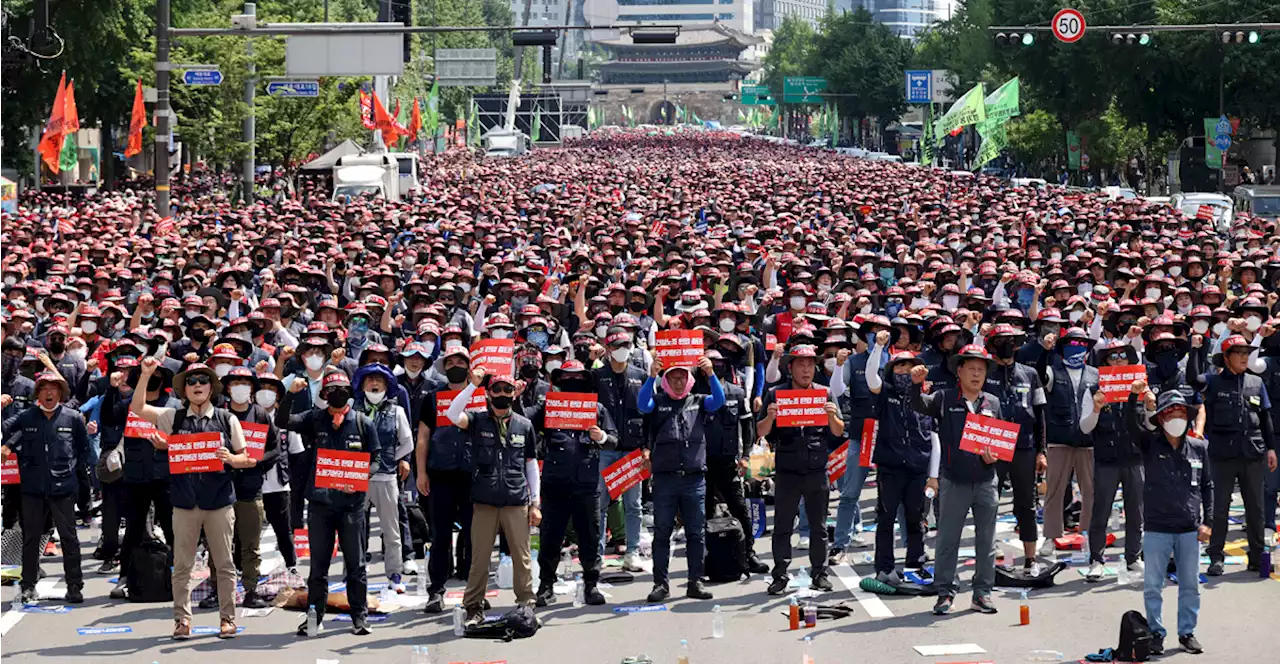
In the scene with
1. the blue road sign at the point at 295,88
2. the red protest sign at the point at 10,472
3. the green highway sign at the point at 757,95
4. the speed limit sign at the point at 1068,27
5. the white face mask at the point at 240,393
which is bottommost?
the red protest sign at the point at 10,472

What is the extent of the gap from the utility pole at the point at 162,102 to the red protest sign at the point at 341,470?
20.3 metres

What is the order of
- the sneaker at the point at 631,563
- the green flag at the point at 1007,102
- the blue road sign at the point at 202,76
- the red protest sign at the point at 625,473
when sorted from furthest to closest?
the green flag at the point at 1007,102 < the blue road sign at the point at 202,76 < the sneaker at the point at 631,563 < the red protest sign at the point at 625,473

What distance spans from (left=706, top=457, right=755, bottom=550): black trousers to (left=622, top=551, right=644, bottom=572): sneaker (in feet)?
2.11

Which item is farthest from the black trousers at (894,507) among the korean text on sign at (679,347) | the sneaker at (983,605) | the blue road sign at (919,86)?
the blue road sign at (919,86)

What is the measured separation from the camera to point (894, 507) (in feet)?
44.5

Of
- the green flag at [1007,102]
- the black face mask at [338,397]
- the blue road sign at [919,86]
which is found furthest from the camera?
the blue road sign at [919,86]

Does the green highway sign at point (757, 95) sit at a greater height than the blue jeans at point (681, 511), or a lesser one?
greater

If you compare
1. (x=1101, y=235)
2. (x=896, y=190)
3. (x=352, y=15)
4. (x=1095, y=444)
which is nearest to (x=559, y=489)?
(x=1095, y=444)

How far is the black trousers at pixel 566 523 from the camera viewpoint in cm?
1304

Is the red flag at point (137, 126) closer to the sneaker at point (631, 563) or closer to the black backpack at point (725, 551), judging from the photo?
the sneaker at point (631, 563)

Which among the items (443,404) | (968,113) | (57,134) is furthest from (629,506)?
(968,113)

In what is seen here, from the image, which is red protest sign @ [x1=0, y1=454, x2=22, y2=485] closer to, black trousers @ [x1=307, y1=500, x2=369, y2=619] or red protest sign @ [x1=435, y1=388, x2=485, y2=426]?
black trousers @ [x1=307, y1=500, x2=369, y2=619]

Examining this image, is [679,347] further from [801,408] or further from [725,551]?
[725,551]

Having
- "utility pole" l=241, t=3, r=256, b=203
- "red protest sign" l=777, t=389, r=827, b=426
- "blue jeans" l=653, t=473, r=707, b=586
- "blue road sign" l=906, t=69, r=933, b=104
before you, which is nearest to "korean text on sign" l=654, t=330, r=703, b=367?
"red protest sign" l=777, t=389, r=827, b=426
